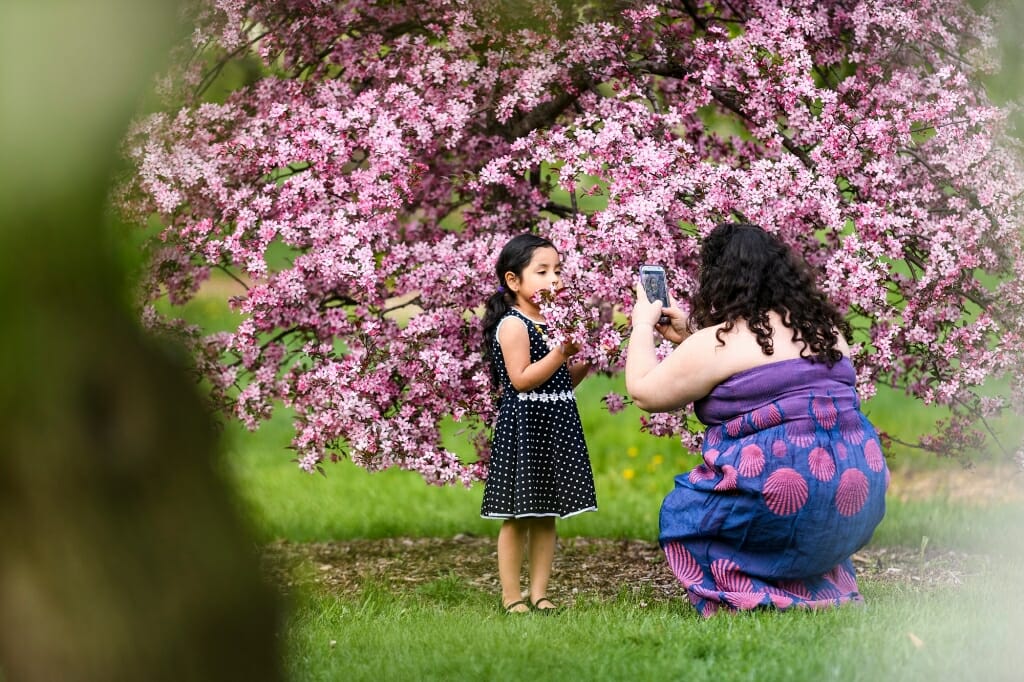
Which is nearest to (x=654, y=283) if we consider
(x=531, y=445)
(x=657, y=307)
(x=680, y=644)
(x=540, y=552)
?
(x=657, y=307)

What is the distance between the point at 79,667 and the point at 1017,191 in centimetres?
497

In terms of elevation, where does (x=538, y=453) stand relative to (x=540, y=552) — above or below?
above

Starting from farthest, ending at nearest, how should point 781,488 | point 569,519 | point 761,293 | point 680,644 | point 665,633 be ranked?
point 569,519 < point 761,293 < point 781,488 < point 665,633 < point 680,644

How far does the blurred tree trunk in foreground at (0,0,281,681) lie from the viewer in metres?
2.55

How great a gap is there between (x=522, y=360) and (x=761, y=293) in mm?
1152

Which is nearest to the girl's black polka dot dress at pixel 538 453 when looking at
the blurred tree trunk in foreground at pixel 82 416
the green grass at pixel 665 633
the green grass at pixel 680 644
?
the green grass at pixel 665 633

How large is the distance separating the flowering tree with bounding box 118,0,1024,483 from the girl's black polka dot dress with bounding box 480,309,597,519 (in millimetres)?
335

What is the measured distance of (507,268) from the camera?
5.61 metres

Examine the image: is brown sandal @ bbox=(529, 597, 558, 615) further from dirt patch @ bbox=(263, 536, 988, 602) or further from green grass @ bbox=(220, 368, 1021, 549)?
green grass @ bbox=(220, 368, 1021, 549)

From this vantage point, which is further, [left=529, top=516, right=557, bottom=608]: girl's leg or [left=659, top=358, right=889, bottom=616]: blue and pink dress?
[left=529, top=516, right=557, bottom=608]: girl's leg

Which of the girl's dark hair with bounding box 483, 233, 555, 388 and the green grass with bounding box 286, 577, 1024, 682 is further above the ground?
the girl's dark hair with bounding box 483, 233, 555, 388

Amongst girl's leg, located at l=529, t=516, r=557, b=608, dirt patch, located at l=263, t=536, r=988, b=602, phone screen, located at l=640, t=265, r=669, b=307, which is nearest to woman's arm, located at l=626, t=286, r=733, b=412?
phone screen, located at l=640, t=265, r=669, b=307

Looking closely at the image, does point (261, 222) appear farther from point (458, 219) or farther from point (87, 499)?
point (87, 499)

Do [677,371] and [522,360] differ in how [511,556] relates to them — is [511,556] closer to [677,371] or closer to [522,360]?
[522,360]
